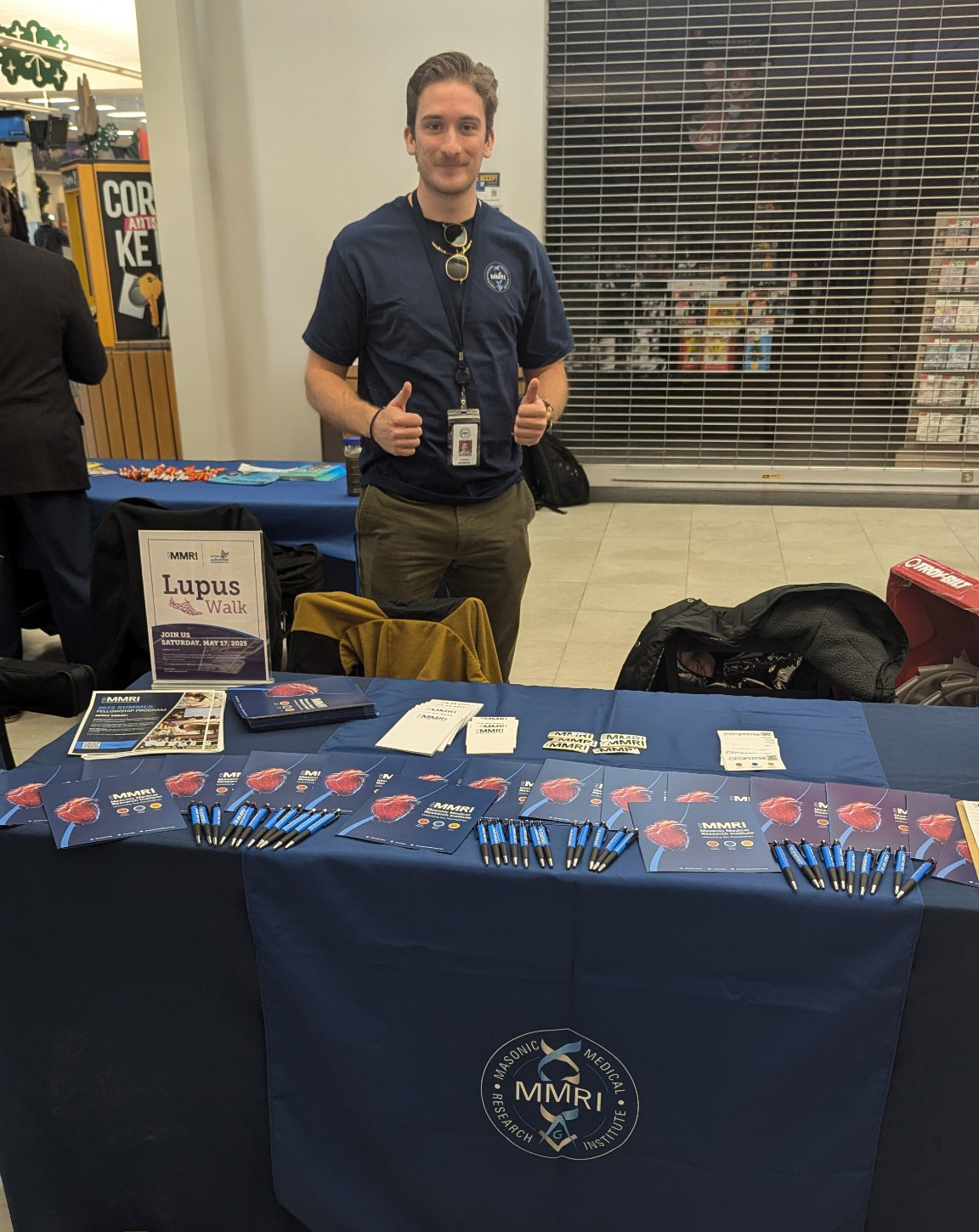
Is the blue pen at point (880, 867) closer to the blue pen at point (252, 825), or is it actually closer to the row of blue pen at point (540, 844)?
the row of blue pen at point (540, 844)

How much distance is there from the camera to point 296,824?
1.35 m

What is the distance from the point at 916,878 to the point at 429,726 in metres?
0.75

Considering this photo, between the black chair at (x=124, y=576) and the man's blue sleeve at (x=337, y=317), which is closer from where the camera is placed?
the man's blue sleeve at (x=337, y=317)

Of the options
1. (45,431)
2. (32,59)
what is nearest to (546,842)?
(45,431)

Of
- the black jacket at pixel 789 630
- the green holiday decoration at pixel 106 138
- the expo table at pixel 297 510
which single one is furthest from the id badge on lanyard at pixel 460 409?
the green holiday decoration at pixel 106 138

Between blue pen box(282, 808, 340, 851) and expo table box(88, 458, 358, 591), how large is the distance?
6.32 feet

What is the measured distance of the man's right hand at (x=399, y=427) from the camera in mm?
2018

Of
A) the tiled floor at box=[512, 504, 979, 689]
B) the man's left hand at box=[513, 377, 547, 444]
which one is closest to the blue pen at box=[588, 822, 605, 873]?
the man's left hand at box=[513, 377, 547, 444]

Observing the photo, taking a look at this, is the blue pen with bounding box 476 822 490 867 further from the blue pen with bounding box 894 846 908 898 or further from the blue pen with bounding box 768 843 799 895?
the blue pen with bounding box 894 846 908 898

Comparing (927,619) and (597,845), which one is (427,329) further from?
(927,619)

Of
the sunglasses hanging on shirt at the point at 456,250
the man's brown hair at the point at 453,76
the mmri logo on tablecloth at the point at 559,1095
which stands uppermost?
the man's brown hair at the point at 453,76

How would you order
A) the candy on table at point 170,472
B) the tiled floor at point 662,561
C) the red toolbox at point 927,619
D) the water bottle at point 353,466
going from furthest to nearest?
1. the tiled floor at point 662,561
2. the candy on table at point 170,472
3. the water bottle at point 353,466
4. the red toolbox at point 927,619

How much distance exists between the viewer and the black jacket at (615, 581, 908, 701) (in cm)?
199

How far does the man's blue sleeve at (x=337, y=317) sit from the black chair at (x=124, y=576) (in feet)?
1.79
